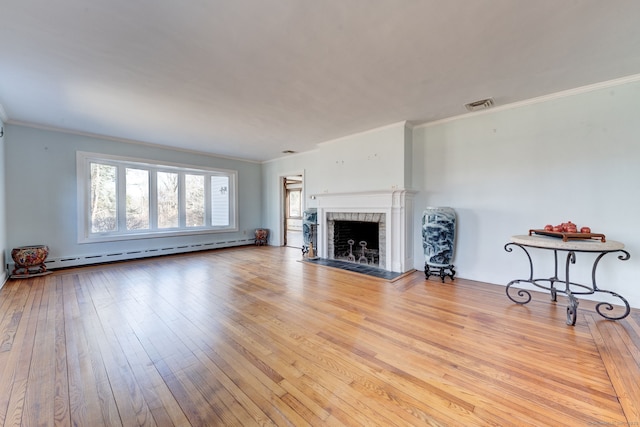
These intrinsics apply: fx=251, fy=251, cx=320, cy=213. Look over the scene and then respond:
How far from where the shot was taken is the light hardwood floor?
136 cm

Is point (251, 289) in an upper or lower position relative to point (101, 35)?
lower

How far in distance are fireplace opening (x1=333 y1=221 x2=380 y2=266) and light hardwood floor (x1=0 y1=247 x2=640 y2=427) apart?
164 cm

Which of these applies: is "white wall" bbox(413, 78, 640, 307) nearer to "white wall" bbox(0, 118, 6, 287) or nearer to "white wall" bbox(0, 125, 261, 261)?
"white wall" bbox(0, 125, 261, 261)

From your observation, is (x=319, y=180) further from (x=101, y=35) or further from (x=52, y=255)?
(x=52, y=255)

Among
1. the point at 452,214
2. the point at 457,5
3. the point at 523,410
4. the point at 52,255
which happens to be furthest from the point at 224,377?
the point at 52,255

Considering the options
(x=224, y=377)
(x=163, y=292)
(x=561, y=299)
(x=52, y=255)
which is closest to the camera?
(x=224, y=377)

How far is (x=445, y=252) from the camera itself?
12.1ft

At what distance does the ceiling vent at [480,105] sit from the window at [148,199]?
5.61 m

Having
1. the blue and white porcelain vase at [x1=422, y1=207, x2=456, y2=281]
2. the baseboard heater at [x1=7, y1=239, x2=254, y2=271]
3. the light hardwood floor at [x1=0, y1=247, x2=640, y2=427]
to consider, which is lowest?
the light hardwood floor at [x1=0, y1=247, x2=640, y2=427]

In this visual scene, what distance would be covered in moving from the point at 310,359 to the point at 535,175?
356cm

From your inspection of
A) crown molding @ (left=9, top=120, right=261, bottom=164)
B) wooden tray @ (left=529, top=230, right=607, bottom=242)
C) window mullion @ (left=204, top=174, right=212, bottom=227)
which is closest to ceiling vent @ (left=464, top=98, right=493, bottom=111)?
wooden tray @ (left=529, top=230, right=607, bottom=242)

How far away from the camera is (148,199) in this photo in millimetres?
5512

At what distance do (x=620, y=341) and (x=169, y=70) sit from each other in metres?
4.72

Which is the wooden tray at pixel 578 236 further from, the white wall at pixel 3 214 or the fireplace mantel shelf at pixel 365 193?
the white wall at pixel 3 214
